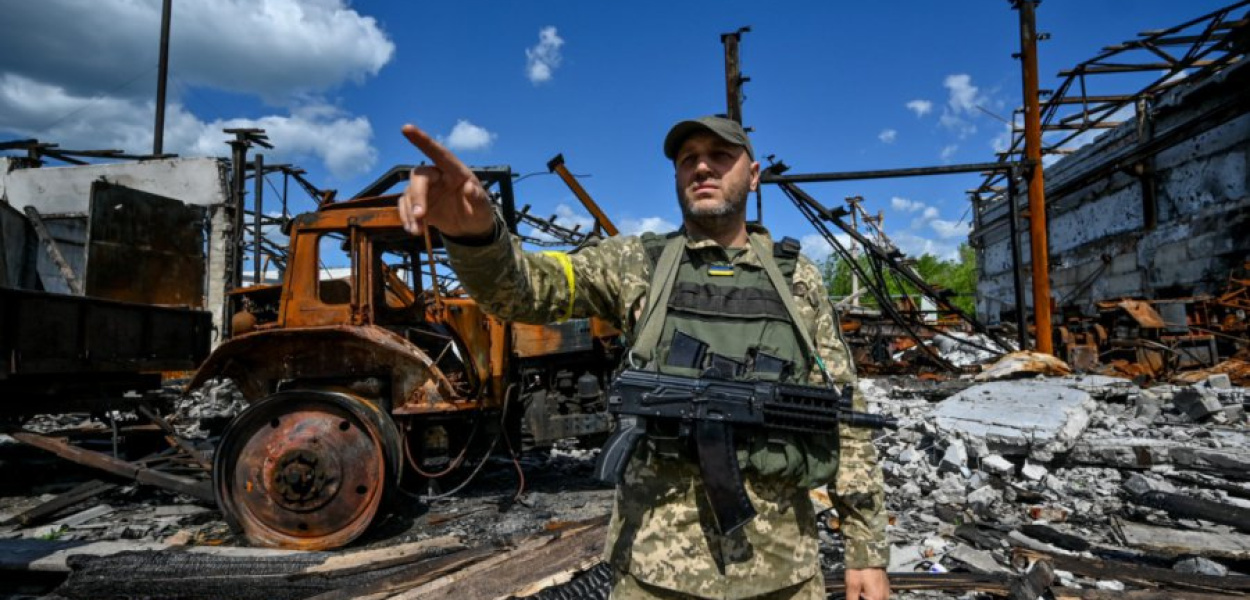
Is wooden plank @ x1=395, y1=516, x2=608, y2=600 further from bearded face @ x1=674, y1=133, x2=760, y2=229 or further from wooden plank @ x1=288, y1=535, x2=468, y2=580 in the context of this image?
bearded face @ x1=674, y1=133, x2=760, y2=229

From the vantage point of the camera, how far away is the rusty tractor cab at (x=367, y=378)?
4027 millimetres

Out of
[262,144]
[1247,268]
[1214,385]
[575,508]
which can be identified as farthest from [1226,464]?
[262,144]

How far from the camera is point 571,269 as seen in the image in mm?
1589

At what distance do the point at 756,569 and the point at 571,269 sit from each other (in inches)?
31.9

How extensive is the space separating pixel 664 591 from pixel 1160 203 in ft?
46.5

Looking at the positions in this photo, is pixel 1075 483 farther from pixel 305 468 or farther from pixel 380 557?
pixel 305 468

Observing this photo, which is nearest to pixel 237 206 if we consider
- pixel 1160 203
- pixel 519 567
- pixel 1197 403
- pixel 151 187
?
pixel 151 187

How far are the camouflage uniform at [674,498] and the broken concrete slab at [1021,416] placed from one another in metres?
4.17

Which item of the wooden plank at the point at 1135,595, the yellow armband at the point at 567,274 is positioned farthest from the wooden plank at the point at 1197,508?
the yellow armband at the point at 567,274

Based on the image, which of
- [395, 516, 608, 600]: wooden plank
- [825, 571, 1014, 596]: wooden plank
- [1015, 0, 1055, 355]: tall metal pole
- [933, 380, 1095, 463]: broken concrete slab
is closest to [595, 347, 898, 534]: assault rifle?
[825, 571, 1014, 596]: wooden plank

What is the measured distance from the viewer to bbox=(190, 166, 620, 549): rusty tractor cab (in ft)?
13.2

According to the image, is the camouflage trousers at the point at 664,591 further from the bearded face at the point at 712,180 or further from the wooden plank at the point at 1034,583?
the wooden plank at the point at 1034,583

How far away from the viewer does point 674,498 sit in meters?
1.51

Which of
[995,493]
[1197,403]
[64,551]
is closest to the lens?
[64,551]
